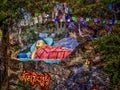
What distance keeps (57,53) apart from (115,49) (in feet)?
5.60

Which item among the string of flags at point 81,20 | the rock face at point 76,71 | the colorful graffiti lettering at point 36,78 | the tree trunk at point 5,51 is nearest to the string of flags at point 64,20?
the string of flags at point 81,20

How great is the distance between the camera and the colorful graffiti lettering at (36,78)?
12.8 m

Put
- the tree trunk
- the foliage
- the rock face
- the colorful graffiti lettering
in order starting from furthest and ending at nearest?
the tree trunk, the colorful graffiti lettering, the rock face, the foliage

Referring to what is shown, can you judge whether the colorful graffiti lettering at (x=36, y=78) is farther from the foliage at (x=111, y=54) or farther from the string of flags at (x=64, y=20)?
the foliage at (x=111, y=54)

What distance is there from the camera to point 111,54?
12297 mm

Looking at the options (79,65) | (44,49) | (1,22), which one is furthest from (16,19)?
(79,65)

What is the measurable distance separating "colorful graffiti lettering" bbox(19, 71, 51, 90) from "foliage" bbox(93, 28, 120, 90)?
1746 mm

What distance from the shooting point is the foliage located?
39.7ft

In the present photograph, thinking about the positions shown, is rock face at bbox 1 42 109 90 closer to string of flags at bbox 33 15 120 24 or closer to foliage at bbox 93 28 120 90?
foliage at bbox 93 28 120 90

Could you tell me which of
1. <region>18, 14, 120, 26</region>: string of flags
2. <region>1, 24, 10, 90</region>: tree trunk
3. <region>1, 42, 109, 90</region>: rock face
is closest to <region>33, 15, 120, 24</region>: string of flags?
<region>18, 14, 120, 26</region>: string of flags

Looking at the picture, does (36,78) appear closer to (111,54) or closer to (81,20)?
(81,20)


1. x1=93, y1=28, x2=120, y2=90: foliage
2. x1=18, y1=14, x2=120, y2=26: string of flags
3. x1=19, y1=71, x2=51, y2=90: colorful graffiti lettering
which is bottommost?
x1=19, y1=71, x2=51, y2=90: colorful graffiti lettering

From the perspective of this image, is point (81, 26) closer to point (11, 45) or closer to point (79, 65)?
point (79, 65)

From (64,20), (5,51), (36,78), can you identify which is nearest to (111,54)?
(64,20)
